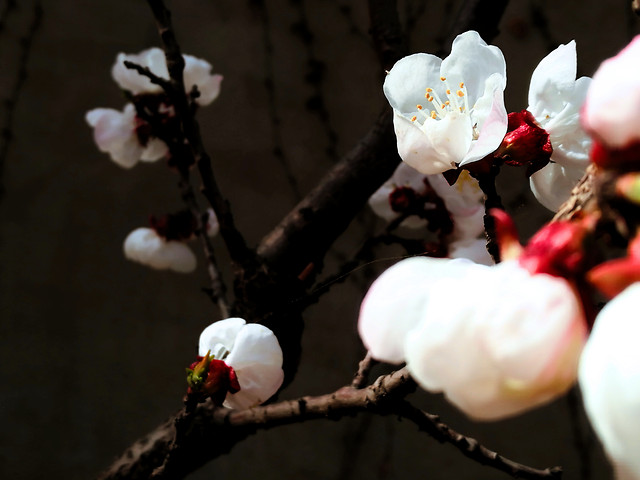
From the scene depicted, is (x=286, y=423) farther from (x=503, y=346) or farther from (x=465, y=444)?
(x=503, y=346)

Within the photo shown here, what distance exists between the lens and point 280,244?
63 cm

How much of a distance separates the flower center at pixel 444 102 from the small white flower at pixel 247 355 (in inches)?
6.7

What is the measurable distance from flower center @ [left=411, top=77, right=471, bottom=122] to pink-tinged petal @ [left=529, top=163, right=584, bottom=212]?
5 cm

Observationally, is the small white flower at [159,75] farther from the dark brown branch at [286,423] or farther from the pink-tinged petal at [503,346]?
the pink-tinged petal at [503,346]

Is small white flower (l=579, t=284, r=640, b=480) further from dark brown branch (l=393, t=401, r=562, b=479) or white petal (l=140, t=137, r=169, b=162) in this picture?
white petal (l=140, t=137, r=169, b=162)

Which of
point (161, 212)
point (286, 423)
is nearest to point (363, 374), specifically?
point (286, 423)

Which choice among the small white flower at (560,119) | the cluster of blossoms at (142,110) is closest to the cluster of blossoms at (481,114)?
the small white flower at (560,119)

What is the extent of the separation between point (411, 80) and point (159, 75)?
1.37ft

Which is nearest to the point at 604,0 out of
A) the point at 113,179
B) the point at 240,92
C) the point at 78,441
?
the point at 240,92

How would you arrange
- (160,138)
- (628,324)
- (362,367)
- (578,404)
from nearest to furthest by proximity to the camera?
(628,324)
(362,367)
(160,138)
(578,404)

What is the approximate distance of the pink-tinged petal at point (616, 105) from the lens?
148mm

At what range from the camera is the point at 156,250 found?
704 mm

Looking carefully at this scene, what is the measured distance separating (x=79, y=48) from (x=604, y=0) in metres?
0.99

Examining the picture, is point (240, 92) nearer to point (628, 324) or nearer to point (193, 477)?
point (193, 477)
